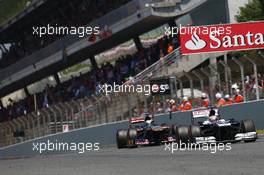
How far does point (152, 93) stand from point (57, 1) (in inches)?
727

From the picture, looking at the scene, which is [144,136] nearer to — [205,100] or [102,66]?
[205,100]

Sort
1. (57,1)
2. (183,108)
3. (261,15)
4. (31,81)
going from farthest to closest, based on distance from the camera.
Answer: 1. (31,81)
2. (57,1)
3. (261,15)
4. (183,108)

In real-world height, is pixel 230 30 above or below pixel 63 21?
below

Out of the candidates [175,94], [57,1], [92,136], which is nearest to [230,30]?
[175,94]

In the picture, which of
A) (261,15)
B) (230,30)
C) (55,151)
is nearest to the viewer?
(230,30)

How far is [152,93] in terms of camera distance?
2450 centimetres

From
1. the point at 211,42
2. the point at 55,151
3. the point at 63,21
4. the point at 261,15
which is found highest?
the point at 63,21

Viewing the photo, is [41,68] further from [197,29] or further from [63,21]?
[197,29]

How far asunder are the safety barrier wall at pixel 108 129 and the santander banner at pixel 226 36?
2978 millimetres

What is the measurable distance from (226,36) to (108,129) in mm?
5201

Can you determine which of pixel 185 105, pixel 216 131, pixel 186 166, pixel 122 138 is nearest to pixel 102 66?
pixel 185 105

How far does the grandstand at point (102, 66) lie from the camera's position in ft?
75.7

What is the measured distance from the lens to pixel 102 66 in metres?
38.6

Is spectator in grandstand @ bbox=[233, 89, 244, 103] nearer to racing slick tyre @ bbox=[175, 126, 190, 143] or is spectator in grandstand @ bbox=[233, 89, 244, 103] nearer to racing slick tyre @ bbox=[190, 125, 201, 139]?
racing slick tyre @ bbox=[175, 126, 190, 143]
